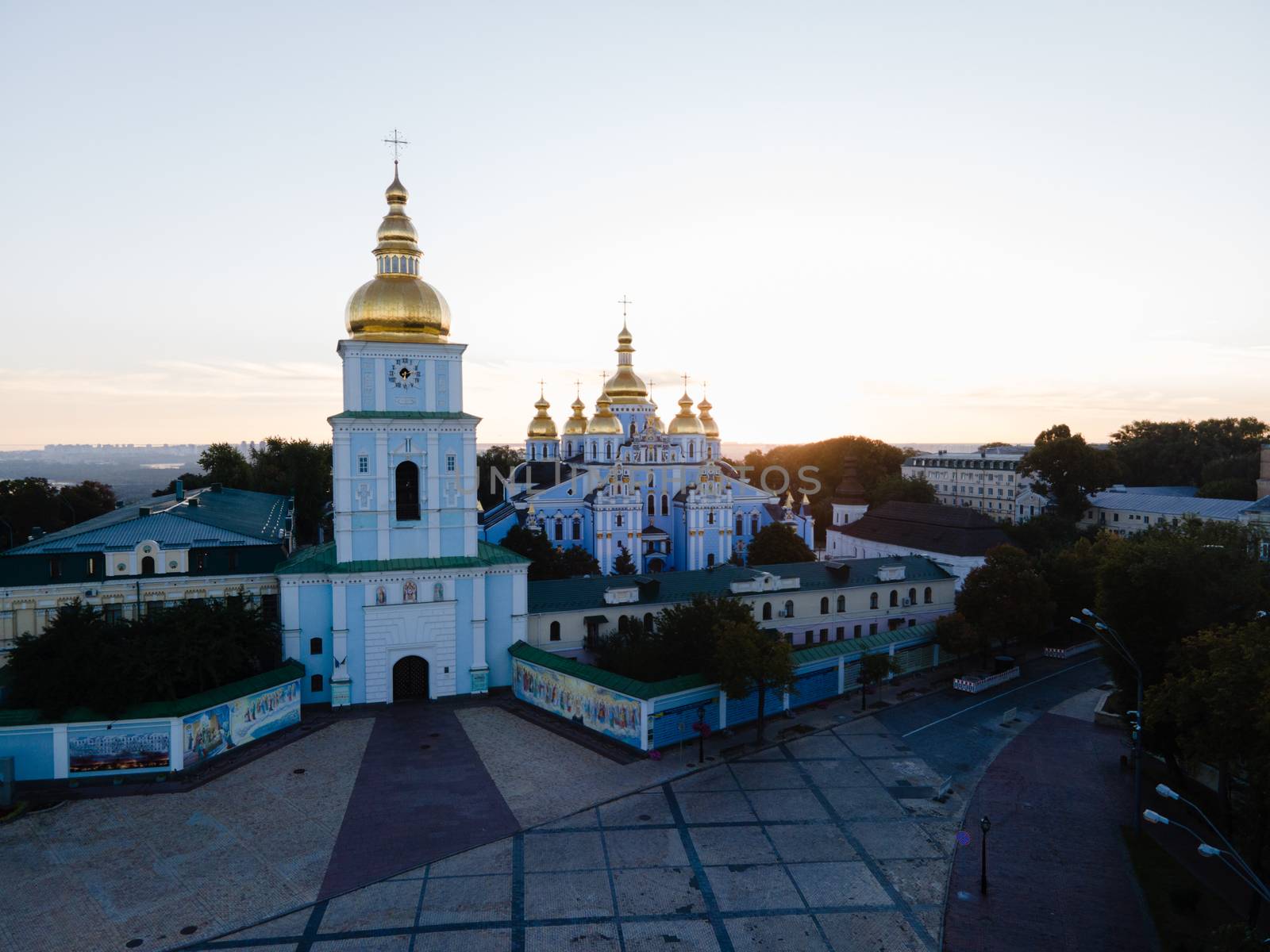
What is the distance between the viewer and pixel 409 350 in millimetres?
31531

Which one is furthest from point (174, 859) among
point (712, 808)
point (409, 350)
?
point (409, 350)

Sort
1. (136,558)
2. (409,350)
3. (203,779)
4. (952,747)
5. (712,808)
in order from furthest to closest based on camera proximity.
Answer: (409,350), (136,558), (952,747), (203,779), (712,808)

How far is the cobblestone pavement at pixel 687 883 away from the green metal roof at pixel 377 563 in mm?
12304

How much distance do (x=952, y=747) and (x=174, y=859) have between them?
2376cm

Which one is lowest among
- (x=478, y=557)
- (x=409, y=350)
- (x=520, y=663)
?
(x=520, y=663)

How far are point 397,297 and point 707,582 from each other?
19.6 m

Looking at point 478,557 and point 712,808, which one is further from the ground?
point 478,557

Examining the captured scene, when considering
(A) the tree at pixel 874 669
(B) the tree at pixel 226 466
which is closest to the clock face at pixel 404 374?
(A) the tree at pixel 874 669

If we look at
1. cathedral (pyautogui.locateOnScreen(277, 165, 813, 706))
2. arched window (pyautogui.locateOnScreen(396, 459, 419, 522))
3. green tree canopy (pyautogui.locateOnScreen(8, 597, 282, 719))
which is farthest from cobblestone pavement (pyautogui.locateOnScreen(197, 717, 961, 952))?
arched window (pyautogui.locateOnScreen(396, 459, 419, 522))

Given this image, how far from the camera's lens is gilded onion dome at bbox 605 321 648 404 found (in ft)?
245

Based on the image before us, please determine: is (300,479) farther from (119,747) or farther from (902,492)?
(902,492)

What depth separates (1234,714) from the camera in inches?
675

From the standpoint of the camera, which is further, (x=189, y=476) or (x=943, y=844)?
(x=189, y=476)

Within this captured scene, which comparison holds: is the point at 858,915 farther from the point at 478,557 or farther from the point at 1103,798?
the point at 478,557
